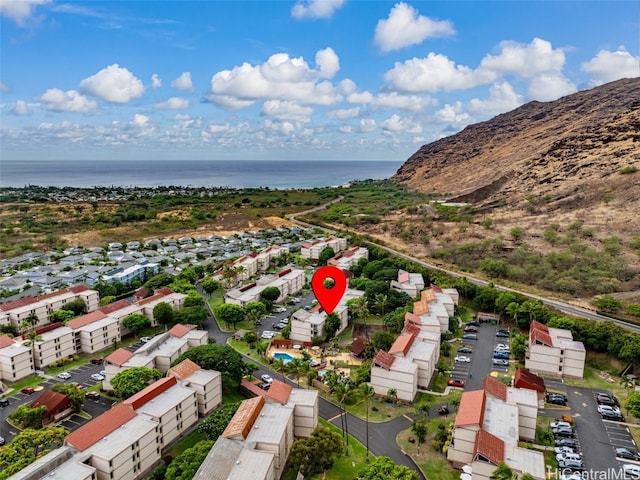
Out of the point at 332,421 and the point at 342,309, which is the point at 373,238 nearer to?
the point at 342,309

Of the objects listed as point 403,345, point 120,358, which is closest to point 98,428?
point 120,358

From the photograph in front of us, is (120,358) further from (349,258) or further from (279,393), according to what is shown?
(349,258)

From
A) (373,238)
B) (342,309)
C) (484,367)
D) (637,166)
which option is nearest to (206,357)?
(342,309)

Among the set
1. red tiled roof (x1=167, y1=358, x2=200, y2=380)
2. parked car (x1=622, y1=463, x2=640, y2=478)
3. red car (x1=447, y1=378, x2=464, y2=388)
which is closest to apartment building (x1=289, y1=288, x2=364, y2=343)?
red tiled roof (x1=167, y1=358, x2=200, y2=380)

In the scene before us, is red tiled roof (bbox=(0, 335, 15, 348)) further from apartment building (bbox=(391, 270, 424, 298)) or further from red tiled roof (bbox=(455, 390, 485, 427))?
apartment building (bbox=(391, 270, 424, 298))

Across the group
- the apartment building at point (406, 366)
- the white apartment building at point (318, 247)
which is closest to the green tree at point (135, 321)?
the apartment building at point (406, 366)

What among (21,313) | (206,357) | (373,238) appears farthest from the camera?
(373,238)
